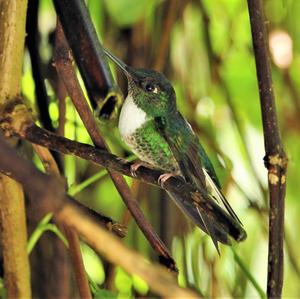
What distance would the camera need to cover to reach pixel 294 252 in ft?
6.44

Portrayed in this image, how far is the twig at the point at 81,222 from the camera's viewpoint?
383 millimetres

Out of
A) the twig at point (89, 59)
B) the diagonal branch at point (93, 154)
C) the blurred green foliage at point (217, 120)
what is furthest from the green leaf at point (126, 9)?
the twig at point (89, 59)

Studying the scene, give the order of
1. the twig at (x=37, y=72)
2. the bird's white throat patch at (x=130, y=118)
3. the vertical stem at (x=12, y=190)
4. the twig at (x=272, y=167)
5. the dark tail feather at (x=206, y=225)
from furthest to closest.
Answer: the bird's white throat patch at (x=130, y=118)
the twig at (x=37, y=72)
the dark tail feather at (x=206, y=225)
the vertical stem at (x=12, y=190)
the twig at (x=272, y=167)

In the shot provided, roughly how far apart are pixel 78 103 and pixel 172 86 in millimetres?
808

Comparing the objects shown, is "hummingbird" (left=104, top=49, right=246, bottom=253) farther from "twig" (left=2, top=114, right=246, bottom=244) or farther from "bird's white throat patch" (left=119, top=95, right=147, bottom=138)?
"twig" (left=2, top=114, right=246, bottom=244)

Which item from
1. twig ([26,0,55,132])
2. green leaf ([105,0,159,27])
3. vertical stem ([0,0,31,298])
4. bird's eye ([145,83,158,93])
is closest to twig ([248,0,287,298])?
vertical stem ([0,0,31,298])

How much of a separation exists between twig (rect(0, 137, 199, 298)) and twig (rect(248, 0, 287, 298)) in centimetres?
47

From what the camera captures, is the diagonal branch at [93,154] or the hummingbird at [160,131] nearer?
the diagonal branch at [93,154]

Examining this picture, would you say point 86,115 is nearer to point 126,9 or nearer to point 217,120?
point 126,9

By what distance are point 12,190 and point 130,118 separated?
0.76 meters

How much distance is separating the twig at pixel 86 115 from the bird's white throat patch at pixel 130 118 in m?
0.67

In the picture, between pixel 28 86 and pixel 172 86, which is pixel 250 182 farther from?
pixel 28 86

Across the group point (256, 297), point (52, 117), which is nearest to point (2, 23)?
point (52, 117)

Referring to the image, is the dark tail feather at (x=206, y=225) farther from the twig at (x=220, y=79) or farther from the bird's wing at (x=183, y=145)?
the twig at (x=220, y=79)
